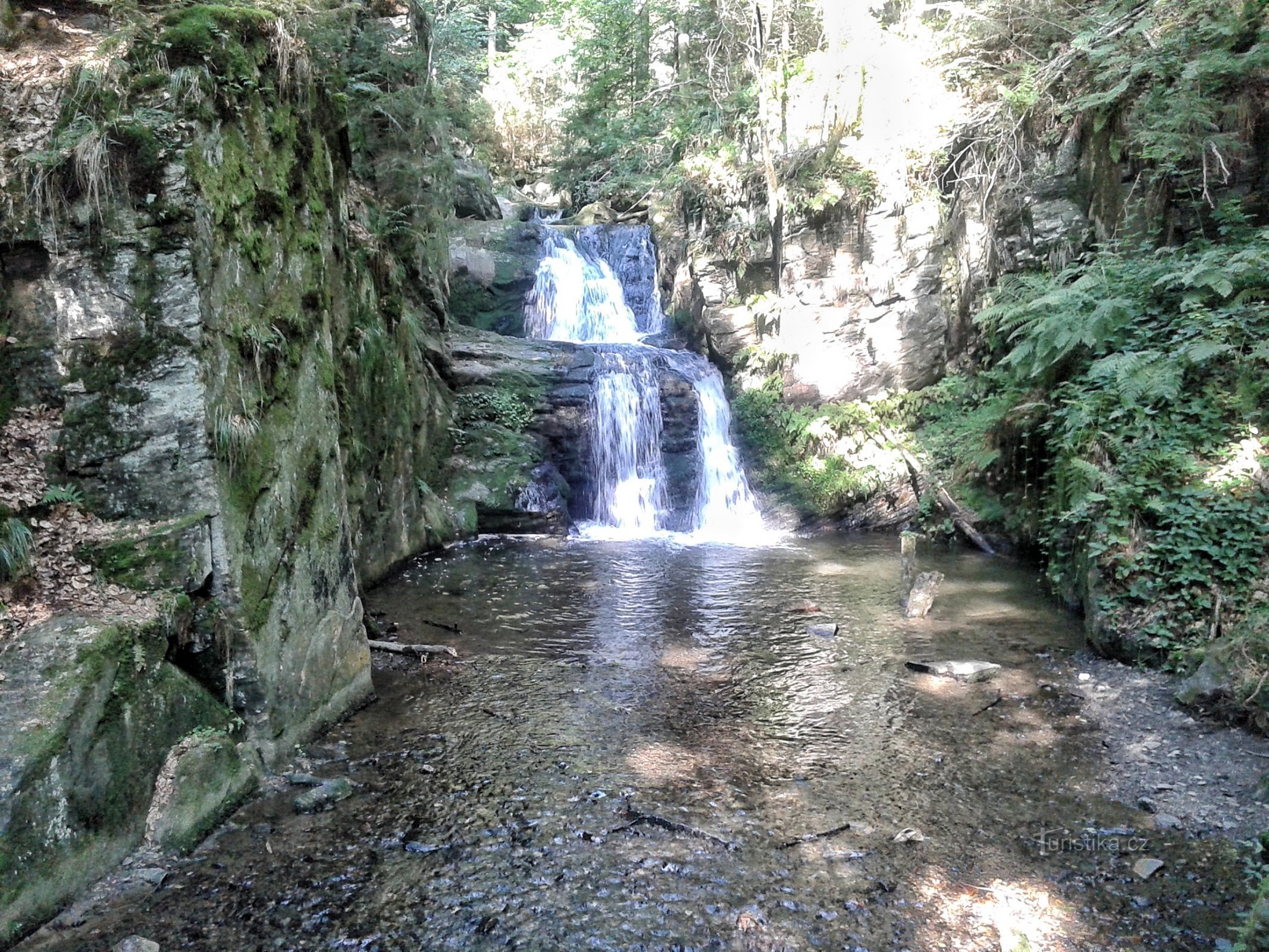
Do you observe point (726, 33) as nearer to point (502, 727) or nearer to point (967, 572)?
point (967, 572)

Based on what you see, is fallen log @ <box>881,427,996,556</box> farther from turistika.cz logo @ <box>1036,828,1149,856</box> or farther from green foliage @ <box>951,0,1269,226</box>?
turistika.cz logo @ <box>1036,828,1149,856</box>

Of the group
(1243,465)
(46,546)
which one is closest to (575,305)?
(1243,465)

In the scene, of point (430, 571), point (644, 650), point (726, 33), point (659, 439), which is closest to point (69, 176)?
point (644, 650)

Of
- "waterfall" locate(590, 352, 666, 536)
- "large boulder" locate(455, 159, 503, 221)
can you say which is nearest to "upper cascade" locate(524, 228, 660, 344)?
"large boulder" locate(455, 159, 503, 221)

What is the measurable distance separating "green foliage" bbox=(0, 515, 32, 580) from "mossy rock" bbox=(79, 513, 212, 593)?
233 millimetres

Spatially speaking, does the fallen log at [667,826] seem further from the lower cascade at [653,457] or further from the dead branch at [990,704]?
the lower cascade at [653,457]

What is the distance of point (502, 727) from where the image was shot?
5316mm

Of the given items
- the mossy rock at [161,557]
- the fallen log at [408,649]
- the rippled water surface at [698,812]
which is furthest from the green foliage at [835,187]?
the mossy rock at [161,557]

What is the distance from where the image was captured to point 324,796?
4289mm

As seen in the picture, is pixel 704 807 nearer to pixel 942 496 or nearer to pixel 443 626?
pixel 443 626

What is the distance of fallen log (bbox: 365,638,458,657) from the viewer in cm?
659

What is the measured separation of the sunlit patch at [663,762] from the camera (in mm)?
4688

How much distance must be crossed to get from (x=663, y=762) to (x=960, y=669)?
2.76m

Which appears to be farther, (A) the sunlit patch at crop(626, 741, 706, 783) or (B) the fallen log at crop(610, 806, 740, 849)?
(A) the sunlit patch at crop(626, 741, 706, 783)
